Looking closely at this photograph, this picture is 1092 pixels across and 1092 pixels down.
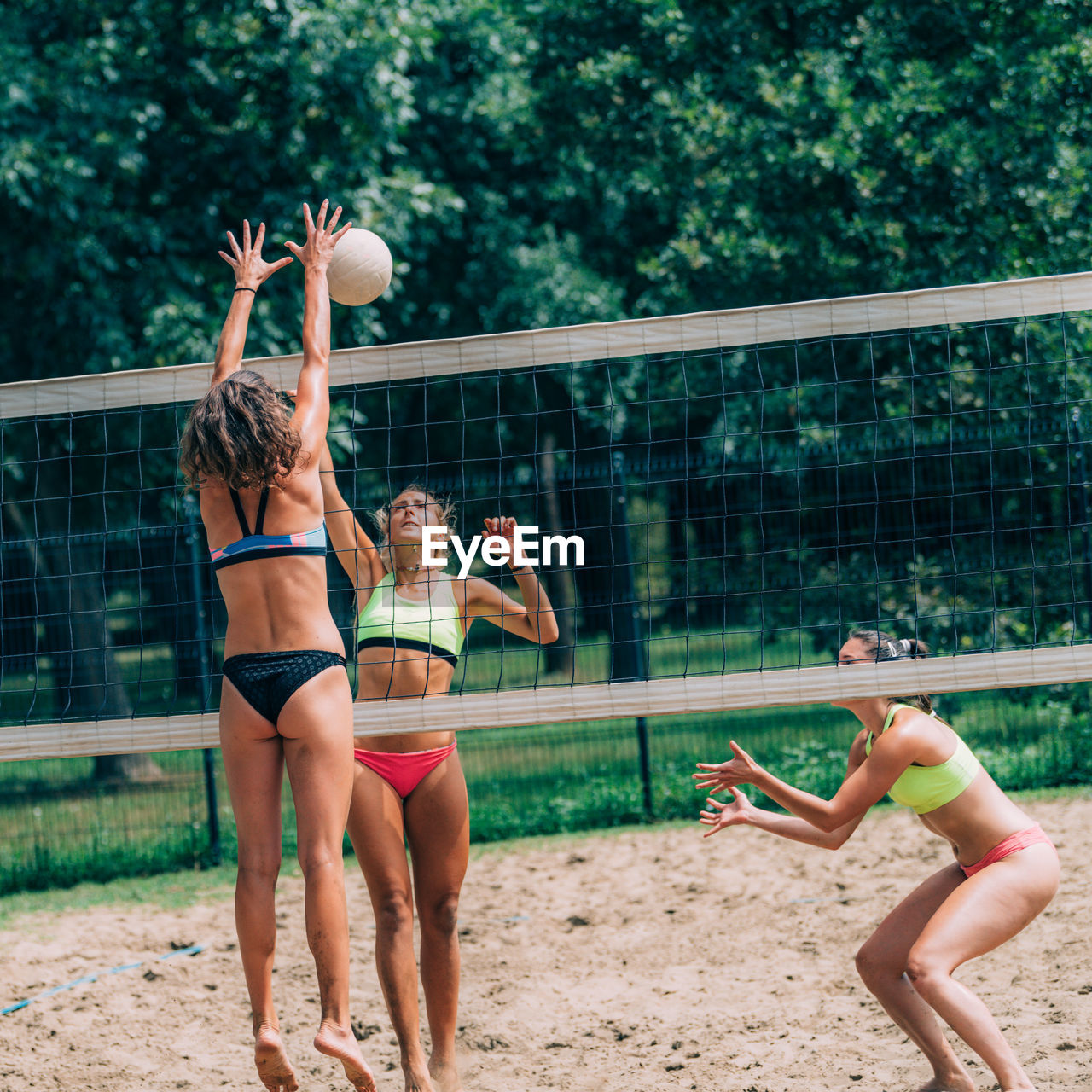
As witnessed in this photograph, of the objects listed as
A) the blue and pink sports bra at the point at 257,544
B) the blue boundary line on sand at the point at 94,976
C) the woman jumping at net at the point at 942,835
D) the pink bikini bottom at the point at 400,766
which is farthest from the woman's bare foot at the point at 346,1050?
the blue boundary line on sand at the point at 94,976

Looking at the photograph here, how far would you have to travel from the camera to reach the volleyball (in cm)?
386

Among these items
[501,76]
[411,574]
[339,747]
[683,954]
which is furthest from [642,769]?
[501,76]

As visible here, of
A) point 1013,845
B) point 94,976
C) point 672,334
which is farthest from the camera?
point 94,976

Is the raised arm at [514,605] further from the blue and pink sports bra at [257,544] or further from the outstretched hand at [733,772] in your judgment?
the blue and pink sports bra at [257,544]

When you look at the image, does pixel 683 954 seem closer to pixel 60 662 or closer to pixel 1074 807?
pixel 1074 807

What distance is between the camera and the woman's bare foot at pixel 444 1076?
12.2 feet

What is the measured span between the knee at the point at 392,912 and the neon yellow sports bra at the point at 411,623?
81 cm

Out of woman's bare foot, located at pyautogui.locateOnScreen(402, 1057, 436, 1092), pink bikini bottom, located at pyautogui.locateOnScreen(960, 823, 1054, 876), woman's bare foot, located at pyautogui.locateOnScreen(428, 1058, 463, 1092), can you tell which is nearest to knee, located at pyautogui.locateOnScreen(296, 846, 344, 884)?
woman's bare foot, located at pyautogui.locateOnScreen(402, 1057, 436, 1092)

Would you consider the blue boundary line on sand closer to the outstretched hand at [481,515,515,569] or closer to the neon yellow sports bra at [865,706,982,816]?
the outstretched hand at [481,515,515,569]

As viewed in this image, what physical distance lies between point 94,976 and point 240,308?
3.41 meters

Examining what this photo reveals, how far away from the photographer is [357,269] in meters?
3.86

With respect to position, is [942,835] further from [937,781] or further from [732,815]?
[732,815]

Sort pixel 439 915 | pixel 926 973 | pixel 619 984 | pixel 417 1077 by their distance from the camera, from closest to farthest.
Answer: pixel 926 973, pixel 417 1077, pixel 439 915, pixel 619 984

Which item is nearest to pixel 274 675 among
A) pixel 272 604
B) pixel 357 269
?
pixel 272 604
